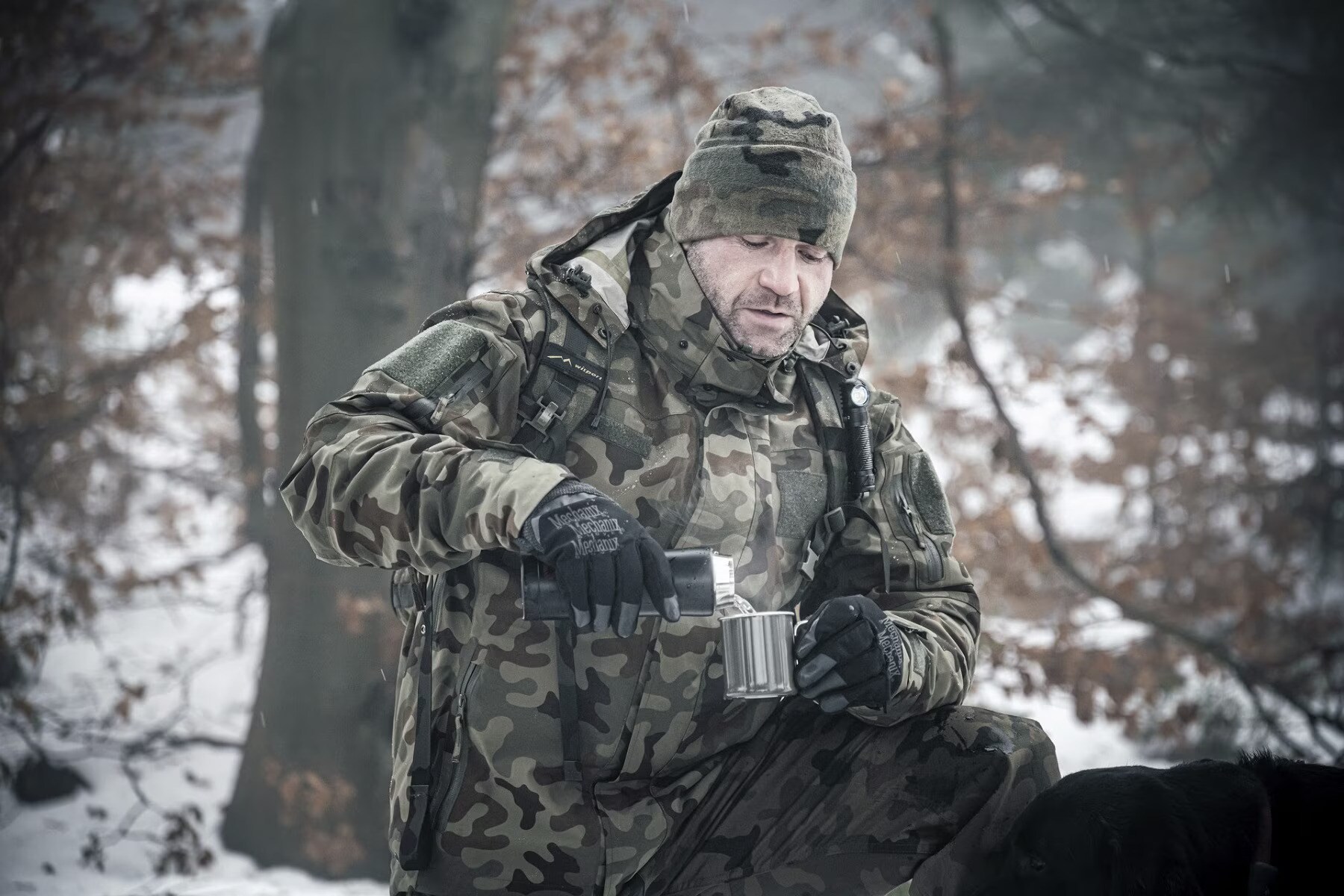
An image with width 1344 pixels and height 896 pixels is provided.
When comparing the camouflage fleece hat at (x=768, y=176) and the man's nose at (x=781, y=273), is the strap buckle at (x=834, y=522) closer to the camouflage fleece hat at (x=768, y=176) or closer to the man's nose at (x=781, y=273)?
the man's nose at (x=781, y=273)

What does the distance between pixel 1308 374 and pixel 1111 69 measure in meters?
3.18

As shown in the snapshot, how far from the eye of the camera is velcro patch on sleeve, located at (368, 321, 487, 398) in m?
2.21

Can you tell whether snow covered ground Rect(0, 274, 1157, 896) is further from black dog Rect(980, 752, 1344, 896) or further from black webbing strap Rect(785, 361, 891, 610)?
black dog Rect(980, 752, 1344, 896)

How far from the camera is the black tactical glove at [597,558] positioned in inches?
73.2

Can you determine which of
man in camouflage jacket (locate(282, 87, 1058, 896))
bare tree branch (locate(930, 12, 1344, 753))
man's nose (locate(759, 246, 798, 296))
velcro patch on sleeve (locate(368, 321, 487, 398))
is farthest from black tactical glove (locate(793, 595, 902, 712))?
bare tree branch (locate(930, 12, 1344, 753))

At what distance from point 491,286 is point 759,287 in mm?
4734

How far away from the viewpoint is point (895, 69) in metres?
12.4

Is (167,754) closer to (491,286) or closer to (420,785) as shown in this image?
(491,286)

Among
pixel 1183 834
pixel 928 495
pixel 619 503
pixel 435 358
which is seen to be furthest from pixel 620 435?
pixel 1183 834

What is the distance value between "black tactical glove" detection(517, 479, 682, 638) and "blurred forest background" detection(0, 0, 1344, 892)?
116 inches

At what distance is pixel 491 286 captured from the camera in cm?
702

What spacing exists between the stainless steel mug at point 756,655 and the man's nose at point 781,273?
2.76 feet

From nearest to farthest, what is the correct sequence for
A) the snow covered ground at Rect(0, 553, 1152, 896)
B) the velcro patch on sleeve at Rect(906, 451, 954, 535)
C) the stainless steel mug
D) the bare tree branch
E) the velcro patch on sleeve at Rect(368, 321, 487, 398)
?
the stainless steel mug < the velcro patch on sleeve at Rect(368, 321, 487, 398) < the velcro patch on sleeve at Rect(906, 451, 954, 535) < the snow covered ground at Rect(0, 553, 1152, 896) < the bare tree branch

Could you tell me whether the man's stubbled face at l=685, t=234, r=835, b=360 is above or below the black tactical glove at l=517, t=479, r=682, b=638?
above
